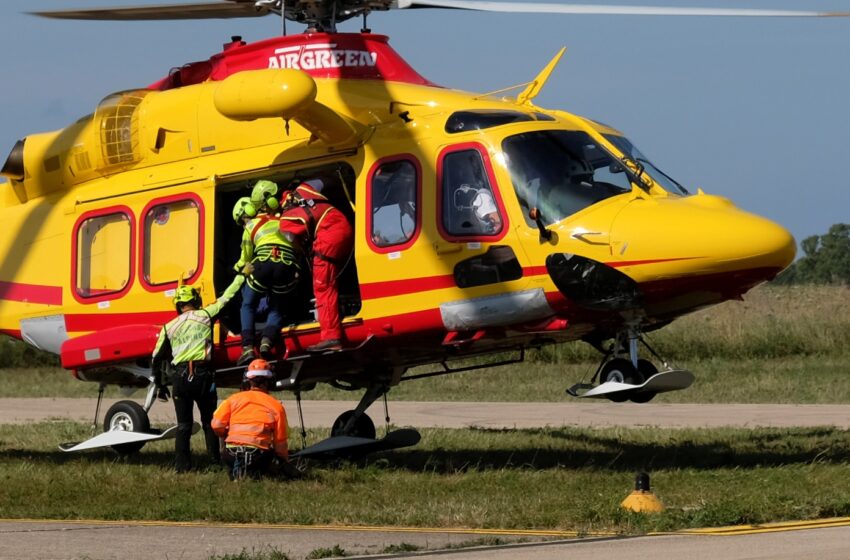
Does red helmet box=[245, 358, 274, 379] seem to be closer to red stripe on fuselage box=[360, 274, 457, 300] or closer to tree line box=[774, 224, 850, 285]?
red stripe on fuselage box=[360, 274, 457, 300]

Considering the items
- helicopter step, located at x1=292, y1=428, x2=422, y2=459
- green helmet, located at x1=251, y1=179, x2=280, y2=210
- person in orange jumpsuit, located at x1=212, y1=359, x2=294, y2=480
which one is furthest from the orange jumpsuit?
green helmet, located at x1=251, y1=179, x2=280, y2=210

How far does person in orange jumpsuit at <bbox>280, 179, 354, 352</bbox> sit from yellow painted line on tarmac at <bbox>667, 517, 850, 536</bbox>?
16.5ft

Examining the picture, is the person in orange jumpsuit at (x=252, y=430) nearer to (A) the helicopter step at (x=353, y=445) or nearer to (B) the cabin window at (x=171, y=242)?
(A) the helicopter step at (x=353, y=445)

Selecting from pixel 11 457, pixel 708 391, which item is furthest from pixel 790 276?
pixel 11 457

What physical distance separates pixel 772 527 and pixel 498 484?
3435mm

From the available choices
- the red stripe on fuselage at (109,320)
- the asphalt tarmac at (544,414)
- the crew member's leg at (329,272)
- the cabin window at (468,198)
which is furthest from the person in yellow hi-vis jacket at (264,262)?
the asphalt tarmac at (544,414)

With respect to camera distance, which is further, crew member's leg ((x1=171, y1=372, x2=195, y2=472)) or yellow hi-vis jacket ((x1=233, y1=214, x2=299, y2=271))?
crew member's leg ((x1=171, y1=372, x2=195, y2=472))

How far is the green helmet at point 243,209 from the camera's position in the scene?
48.9 feet

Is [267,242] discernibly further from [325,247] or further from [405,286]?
[405,286]

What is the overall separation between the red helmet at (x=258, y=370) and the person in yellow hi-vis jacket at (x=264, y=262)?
522 mm

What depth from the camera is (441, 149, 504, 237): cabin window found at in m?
13.9

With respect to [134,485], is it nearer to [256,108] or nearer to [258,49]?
[256,108]

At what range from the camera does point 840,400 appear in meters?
23.5

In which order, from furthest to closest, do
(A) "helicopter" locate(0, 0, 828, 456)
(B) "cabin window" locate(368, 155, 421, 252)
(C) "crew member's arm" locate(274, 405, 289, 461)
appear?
(B) "cabin window" locate(368, 155, 421, 252) → (C) "crew member's arm" locate(274, 405, 289, 461) → (A) "helicopter" locate(0, 0, 828, 456)
